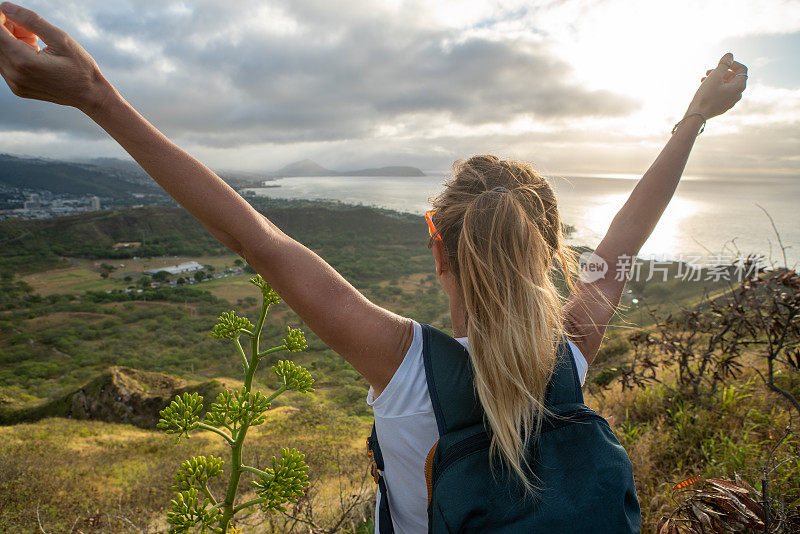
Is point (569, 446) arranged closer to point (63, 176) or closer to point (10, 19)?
point (10, 19)

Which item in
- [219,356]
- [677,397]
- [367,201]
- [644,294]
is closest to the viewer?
[677,397]

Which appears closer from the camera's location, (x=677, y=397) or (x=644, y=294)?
(x=677, y=397)

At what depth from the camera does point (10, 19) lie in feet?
2.15

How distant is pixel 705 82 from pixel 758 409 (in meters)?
2.76

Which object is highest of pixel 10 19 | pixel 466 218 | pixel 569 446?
pixel 10 19

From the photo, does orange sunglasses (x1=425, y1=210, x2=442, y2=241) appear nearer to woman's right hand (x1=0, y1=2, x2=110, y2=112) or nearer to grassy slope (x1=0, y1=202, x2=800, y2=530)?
woman's right hand (x1=0, y1=2, x2=110, y2=112)

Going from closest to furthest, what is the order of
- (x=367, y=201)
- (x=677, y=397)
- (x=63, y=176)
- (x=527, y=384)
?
(x=527, y=384) → (x=677, y=397) → (x=367, y=201) → (x=63, y=176)

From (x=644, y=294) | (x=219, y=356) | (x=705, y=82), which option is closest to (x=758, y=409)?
(x=705, y=82)

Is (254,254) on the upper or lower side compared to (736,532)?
upper

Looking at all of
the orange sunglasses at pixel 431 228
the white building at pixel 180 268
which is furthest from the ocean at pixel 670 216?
the white building at pixel 180 268

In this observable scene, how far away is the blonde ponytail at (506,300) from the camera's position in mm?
796

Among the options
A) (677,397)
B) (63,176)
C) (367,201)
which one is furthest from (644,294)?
(63,176)

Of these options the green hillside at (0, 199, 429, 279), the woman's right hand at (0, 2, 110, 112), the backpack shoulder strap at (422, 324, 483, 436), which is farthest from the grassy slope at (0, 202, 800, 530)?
the woman's right hand at (0, 2, 110, 112)

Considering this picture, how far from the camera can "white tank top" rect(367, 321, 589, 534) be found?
0.82 metres
